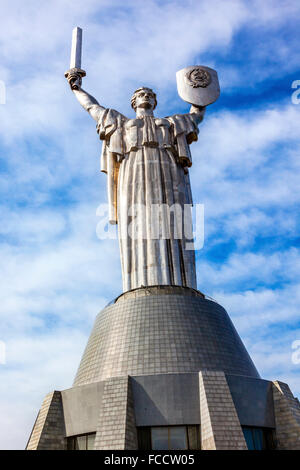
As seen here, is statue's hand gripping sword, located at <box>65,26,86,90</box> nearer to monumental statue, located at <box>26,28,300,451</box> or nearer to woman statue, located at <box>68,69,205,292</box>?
woman statue, located at <box>68,69,205,292</box>

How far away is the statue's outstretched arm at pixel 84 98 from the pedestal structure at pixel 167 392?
7993mm

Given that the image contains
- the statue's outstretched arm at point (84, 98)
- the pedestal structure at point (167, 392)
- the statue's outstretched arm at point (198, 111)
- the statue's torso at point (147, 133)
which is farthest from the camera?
the statue's outstretched arm at point (198, 111)

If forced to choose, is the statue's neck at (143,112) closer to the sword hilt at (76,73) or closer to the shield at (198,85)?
the shield at (198,85)

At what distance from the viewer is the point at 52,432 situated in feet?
49.8

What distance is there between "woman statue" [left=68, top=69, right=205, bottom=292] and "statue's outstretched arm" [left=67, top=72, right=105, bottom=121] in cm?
4

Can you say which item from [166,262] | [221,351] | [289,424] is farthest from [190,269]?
[289,424]

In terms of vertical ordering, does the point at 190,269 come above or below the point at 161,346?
above

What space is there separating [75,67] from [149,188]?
262 inches

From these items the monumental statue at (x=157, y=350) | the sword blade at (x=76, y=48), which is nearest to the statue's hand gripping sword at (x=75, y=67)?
the sword blade at (x=76, y=48)

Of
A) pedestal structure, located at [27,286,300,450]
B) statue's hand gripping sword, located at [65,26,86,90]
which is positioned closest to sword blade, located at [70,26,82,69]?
statue's hand gripping sword, located at [65,26,86,90]

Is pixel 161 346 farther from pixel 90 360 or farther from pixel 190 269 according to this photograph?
pixel 190 269

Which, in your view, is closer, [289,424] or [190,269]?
[289,424]

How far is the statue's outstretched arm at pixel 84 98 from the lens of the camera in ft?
70.3
